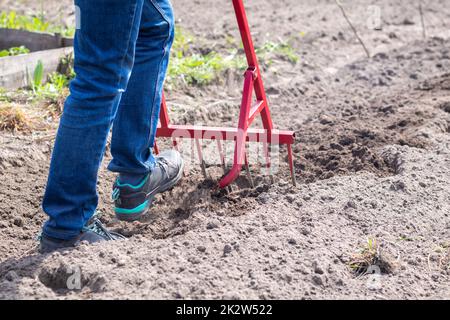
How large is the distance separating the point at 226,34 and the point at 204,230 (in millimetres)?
3904

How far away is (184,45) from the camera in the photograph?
6.16 metres

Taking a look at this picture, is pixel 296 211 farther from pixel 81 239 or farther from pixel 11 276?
pixel 11 276

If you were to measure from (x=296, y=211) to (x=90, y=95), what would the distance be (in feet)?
3.74

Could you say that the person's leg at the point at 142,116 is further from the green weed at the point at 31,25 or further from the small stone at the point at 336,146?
the green weed at the point at 31,25

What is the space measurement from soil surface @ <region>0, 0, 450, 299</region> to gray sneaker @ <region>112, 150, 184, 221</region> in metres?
0.09

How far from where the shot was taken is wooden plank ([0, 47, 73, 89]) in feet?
16.0

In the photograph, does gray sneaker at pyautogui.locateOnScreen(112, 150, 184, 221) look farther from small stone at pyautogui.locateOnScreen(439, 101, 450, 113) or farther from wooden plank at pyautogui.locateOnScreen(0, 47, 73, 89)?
small stone at pyautogui.locateOnScreen(439, 101, 450, 113)

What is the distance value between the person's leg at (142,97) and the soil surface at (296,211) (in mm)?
317

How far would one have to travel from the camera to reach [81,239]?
2953mm

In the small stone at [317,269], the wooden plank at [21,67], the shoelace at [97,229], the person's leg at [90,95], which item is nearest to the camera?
the person's leg at [90,95]

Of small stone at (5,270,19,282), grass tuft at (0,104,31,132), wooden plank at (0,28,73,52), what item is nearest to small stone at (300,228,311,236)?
small stone at (5,270,19,282)

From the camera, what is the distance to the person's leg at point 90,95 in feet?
8.67

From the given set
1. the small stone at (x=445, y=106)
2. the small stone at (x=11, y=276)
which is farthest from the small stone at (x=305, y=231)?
the small stone at (x=445, y=106)
